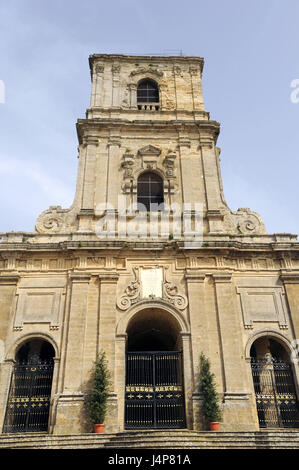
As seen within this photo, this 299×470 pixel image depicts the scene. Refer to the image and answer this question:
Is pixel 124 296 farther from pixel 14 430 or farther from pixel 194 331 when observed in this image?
pixel 14 430

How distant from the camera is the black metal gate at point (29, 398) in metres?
12.1

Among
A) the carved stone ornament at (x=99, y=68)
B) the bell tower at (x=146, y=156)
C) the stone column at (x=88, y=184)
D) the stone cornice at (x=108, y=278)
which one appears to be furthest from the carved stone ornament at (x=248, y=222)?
the carved stone ornament at (x=99, y=68)

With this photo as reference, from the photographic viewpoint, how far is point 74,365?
12.4 meters

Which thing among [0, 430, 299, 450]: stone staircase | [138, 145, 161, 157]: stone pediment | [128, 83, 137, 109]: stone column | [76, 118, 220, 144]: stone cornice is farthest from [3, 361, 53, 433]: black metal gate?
[128, 83, 137, 109]: stone column

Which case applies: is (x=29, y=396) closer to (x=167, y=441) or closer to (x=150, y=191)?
(x=167, y=441)

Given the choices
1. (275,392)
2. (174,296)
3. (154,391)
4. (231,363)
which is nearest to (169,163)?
(174,296)

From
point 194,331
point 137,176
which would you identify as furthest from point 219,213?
point 194,331

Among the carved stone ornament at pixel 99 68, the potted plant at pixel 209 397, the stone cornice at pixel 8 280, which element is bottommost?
the potted plant at pixel 209 397

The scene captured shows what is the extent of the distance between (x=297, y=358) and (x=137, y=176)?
9216mm

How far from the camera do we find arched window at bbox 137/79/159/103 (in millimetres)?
19812

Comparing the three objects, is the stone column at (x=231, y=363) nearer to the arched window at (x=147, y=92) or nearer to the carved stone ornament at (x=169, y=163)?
the carved stone ornament at (x=169, y=163)

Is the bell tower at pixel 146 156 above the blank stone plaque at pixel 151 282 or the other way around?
above

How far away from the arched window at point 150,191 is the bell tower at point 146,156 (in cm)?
4
